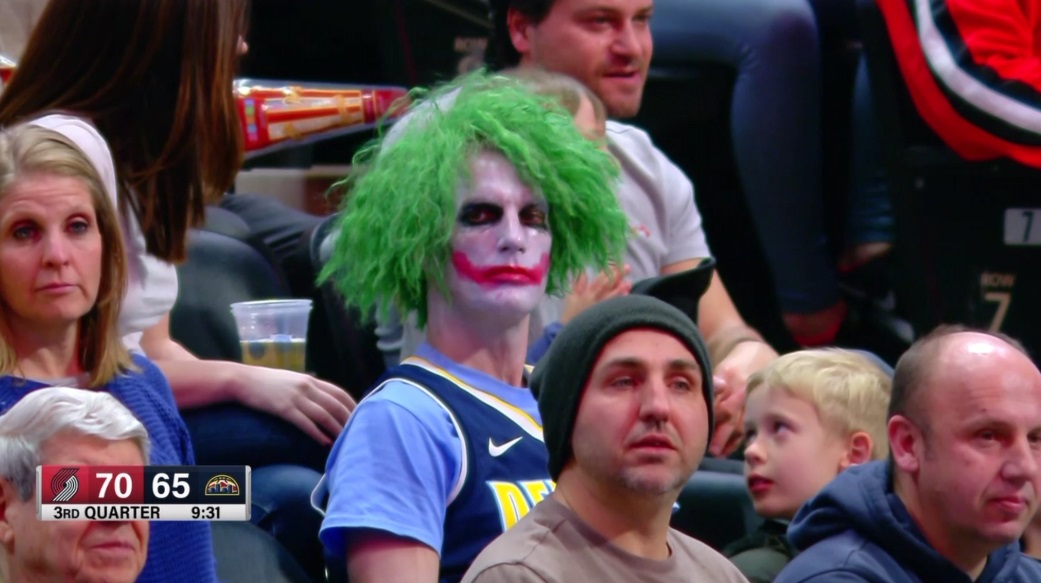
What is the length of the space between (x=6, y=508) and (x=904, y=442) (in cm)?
136

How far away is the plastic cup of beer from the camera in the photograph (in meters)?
3.12

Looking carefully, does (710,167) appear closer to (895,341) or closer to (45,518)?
(895,341)

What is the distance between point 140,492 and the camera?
1.86 metres

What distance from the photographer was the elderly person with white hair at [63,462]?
6.27 ft

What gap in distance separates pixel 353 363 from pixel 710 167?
1481 millimetres

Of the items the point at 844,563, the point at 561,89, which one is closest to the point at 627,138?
the point at 561,89

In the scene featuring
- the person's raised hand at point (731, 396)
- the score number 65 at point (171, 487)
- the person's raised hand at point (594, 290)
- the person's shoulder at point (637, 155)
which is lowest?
the person's raised hand at point (731, 396)

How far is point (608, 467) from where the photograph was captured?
7.39ft

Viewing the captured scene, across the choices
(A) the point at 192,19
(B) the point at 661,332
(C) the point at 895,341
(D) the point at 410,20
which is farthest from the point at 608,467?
(D) the point at 410,20

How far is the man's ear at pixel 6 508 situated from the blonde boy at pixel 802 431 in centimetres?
142

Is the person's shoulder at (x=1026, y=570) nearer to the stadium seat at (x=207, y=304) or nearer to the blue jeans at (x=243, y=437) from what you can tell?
the blue jeans at (x=243, y=437)

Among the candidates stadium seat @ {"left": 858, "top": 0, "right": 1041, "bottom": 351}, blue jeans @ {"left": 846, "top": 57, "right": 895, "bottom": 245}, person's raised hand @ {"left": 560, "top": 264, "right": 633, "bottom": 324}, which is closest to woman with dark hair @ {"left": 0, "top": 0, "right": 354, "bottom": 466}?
person's raised hand @ {"left": 560, "top": 264, "right": 633, "bottom": 324}

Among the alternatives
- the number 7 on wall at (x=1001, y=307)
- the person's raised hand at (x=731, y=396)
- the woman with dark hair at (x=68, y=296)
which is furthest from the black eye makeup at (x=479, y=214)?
the number 7 on wall at (x=1001, y=307)

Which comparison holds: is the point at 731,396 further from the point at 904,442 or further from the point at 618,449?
the point at 618,449
